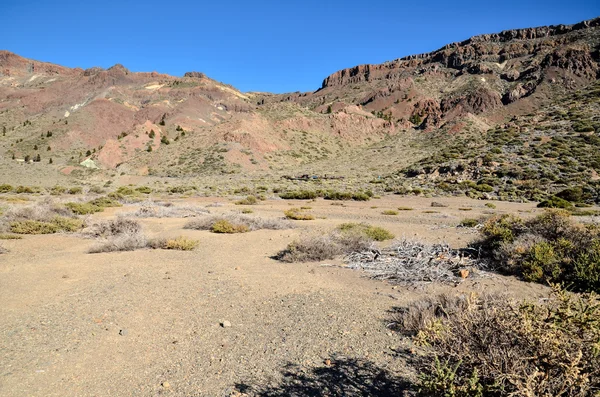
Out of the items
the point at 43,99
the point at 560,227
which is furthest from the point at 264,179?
the point at 43,99

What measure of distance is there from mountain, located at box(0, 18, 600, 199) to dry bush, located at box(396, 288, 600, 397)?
1181 inches

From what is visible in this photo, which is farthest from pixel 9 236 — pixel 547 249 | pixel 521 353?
pixel 547 249

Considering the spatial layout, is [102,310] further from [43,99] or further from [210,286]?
[43,99]

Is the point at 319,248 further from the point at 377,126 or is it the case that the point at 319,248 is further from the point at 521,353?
the point at 377,126

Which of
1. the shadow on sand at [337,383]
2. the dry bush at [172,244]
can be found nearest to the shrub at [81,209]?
the dry bush at [172,244]

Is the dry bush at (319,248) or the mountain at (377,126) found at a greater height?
the mountain at (377,126)

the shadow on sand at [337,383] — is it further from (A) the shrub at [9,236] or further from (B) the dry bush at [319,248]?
(A) the shrub at [9,236]

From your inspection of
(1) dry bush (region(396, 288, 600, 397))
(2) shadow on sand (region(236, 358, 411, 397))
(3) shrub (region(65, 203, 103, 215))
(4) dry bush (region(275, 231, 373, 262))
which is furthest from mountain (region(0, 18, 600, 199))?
(1) dry bush (region(396, 288, 600, 397))

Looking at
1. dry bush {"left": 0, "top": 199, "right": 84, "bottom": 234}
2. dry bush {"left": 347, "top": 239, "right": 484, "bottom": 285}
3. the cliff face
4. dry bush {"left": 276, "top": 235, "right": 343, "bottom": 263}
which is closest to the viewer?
dry bush {"left": 347, "top": 239, "right": 484, "bottom": 285}

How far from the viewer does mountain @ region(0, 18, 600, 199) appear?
3894 centimetres

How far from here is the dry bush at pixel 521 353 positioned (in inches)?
94.8

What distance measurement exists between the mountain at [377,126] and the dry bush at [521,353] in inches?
1181

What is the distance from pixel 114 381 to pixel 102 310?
2420mm

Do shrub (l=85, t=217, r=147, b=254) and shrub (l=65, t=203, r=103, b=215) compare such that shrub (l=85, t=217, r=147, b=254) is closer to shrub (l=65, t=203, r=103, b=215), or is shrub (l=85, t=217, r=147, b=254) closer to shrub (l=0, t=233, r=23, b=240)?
shrub (l=0, t=233, r=23, b=240)
